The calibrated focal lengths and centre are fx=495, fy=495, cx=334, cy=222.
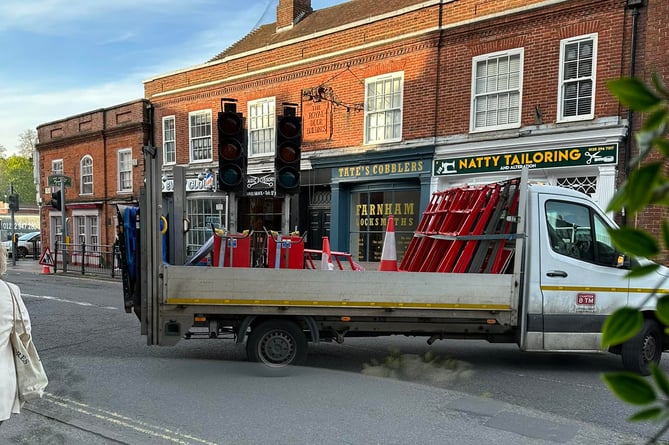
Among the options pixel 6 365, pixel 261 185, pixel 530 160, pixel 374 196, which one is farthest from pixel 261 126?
pixel 6 365

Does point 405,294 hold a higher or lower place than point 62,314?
higher

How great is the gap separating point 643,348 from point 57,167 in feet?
92.3

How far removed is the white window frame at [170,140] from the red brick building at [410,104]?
0.27 feet

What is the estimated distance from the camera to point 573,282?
6172 millimetres

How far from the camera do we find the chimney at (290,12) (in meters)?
19.7

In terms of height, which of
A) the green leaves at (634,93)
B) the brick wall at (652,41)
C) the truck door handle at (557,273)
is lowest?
the truck door handle at (557,273)

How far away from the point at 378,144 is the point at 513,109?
3.98 meters

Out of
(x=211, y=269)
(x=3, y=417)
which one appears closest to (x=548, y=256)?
(x=211, y=269)

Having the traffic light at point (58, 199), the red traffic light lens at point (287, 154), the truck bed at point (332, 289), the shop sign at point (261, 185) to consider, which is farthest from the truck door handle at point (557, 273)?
the traffic light at point (58, 199)

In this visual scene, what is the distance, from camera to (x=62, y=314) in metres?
10.3

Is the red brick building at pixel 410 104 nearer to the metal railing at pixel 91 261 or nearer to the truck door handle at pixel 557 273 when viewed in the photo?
the metal railing at pixel 91 261

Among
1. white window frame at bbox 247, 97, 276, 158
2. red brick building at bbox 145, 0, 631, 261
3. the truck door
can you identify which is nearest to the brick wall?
red brick building at bbox 145, 0, 631, 261

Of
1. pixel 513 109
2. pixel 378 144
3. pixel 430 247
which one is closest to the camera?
pixel 430 247

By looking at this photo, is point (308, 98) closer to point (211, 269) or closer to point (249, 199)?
point (249, 199)
